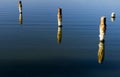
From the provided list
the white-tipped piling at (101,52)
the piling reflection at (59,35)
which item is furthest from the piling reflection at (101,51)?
the piling reflection at (59,35)

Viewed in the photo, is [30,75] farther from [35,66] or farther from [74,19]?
[74,19]

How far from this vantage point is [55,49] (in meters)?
41.4

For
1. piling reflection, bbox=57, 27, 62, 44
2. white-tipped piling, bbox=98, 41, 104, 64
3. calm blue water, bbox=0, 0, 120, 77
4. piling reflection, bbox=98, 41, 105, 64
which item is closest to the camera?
calm blue water, bbox=0, 0, 120, 77

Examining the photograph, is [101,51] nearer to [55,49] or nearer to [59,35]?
[55,49]

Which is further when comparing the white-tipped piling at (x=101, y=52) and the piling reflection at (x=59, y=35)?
the piling reflection at (x=59, y=35)

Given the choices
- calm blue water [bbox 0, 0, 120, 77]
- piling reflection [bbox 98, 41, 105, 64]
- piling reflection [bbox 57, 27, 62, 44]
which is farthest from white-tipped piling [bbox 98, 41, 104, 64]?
piling reflection [bbox 57, 27, 62, 44]

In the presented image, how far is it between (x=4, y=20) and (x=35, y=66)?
113ft

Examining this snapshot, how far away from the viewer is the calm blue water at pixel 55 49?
32312 mm

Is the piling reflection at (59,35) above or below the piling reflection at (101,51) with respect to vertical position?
above

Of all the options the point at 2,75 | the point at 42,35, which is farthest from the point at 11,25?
the point at 2,75

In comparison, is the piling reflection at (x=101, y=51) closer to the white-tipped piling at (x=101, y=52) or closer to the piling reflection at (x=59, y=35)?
the white-tipped piling at (x=101, y=52)

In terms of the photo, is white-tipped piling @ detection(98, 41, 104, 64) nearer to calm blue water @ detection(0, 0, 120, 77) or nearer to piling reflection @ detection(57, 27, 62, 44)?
calm blue water @ detection(0, 0, 120, 77)

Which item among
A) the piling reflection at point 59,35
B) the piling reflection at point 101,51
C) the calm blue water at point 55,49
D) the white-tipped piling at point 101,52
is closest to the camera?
the calm blue water at point 55,49

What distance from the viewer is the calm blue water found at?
106 feet
